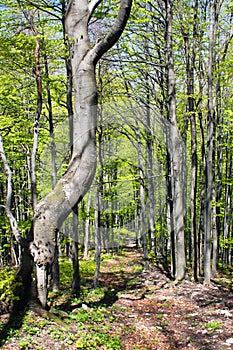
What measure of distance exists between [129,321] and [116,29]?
18.5ft

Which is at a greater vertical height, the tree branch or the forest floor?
the tree branch

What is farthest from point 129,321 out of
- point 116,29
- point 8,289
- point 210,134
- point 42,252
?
point 210,134

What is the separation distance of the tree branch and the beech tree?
2 centimetres

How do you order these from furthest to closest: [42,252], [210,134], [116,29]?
[210,134]
[42,252]
[116,29]

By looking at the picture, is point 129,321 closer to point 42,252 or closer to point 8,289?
point 8,289

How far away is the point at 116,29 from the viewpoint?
4.59m

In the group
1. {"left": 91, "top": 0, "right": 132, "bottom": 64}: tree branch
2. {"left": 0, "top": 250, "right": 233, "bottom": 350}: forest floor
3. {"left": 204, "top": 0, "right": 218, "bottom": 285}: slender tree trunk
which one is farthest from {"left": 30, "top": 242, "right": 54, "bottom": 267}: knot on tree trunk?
{"left": 204, "top": 0, "right": 218, "bottom": 285}: slender tree trunk

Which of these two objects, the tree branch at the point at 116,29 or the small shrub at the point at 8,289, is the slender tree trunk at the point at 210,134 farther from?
the small shrub at the point at 8,289

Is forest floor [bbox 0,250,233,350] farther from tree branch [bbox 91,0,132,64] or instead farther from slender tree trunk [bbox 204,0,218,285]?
tree branch [bbox 91,0,132,64]

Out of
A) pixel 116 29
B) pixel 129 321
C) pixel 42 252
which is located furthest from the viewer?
pixel 129 321

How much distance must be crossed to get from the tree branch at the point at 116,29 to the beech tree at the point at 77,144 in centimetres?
2

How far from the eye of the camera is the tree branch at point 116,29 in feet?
14.5

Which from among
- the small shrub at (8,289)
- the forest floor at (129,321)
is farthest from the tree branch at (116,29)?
the forest floor at (129,321)

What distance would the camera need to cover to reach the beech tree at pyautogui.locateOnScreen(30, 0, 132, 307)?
496 cm
